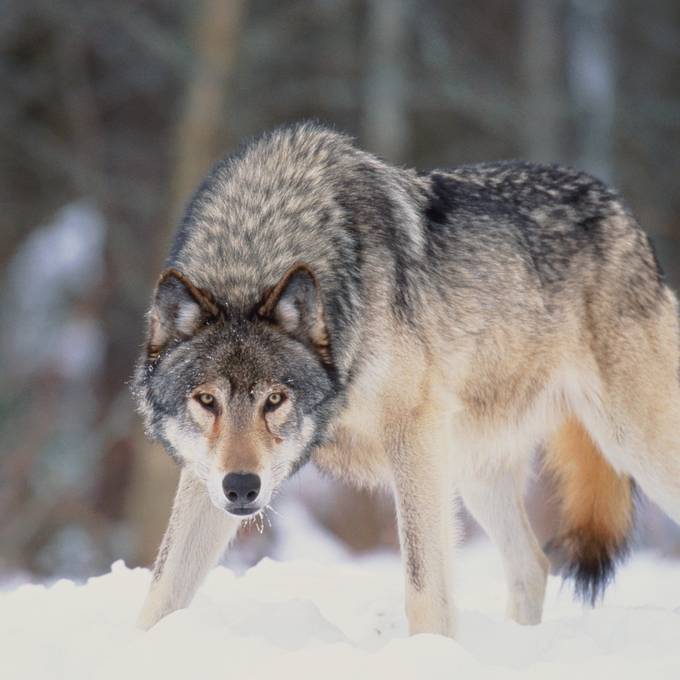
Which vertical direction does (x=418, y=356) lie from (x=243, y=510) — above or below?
above

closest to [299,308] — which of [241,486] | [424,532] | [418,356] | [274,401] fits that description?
[274,401]

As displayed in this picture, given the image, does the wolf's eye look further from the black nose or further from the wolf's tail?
the wolf's tail

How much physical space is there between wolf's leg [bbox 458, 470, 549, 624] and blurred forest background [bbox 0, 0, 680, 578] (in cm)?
591

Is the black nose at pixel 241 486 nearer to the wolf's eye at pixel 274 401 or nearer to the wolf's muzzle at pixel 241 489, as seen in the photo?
the wolf's muzzle at pixel 241 489

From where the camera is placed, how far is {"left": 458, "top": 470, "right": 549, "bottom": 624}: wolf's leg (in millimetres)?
5098

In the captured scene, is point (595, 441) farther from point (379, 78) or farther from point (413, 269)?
point (379, 78)

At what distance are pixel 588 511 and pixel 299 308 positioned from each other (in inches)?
67.9

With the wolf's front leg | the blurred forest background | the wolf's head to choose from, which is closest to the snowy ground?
the wolf's front leg

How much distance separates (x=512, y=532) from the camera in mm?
5180

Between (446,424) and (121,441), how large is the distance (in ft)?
33.8

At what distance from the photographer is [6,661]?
3500mm

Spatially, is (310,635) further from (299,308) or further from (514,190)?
(514,190)

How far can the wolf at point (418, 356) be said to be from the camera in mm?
3977

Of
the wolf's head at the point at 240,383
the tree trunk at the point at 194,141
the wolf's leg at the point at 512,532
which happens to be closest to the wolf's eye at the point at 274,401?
the wolf's head at the point at 240,383
